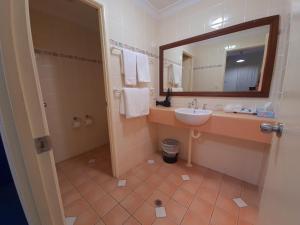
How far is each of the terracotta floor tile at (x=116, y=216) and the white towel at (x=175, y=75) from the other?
174cm

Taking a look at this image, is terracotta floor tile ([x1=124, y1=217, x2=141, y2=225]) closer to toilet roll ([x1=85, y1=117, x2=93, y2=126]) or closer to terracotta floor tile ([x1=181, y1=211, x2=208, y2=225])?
terracotta floor tile ([x1=181, y1=211, x2=208, y2=225])

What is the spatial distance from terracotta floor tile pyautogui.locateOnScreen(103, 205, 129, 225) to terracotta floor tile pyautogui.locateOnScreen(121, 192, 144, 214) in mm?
48

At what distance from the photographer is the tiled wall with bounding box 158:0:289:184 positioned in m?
1.27

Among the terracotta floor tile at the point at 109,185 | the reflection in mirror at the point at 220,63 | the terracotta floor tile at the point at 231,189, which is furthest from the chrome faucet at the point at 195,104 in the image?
the terracotta floor tile at the point at 109,185

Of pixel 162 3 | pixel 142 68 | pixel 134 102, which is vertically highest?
pixel 162 3

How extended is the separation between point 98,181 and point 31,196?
1340 millimetres

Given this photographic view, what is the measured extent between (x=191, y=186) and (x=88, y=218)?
1.12 metres

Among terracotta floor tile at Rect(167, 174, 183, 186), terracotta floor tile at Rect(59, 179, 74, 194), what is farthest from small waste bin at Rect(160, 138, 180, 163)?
terracotta floor tile at Rect(59, 179, 74, 194)

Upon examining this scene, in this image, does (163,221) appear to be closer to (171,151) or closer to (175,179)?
(175,179)

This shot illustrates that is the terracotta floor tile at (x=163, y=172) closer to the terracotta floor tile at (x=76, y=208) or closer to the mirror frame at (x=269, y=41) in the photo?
the terracotta floor tile at (x=76, y=208)

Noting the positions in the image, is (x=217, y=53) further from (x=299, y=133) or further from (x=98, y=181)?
(x=98, y=181)

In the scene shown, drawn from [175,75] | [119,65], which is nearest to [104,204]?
[119,65]

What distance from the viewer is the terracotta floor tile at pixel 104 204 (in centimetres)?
125

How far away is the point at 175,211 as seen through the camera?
4.07 ft
